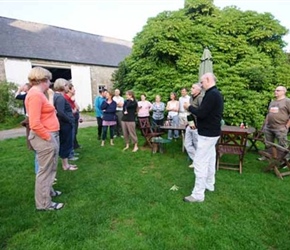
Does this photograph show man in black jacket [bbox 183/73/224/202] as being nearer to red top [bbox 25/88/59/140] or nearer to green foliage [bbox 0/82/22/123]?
red top [bbox 25/88/59/140]

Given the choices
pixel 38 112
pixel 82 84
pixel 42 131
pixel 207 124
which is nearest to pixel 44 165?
pixel 42 131

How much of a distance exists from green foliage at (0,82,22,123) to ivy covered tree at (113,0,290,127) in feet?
29.4

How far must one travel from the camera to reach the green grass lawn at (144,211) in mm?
2768

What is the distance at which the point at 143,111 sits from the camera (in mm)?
8031

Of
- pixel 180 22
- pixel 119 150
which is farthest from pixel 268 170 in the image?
→ pixel 180 22

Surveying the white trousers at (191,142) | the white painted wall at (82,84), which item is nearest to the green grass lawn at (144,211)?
the white trousers at (191,142)

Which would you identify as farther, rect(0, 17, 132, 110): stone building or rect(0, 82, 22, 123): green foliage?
rect(0, 17, 132, 110): stone building

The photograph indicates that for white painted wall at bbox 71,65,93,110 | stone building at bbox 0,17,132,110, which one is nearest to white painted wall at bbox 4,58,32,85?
stone building at bbox 0,17,132,110

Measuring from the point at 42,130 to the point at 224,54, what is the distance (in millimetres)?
8565

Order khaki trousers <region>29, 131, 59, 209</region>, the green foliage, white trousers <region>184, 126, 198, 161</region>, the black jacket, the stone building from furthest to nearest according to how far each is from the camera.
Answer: the stone building → the green foliage → white trousers <region>184, 126, 198, 161</region> → the black jacket → khaki trousers <region>29, 131, 59, 209</region>

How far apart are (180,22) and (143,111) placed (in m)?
4.32

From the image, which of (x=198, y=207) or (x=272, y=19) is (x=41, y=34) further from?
(x=198, y=207)

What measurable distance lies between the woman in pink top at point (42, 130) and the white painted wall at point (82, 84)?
711 inches

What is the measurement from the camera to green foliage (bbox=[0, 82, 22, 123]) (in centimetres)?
1394
